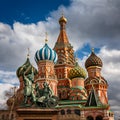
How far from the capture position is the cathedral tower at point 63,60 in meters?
53.7

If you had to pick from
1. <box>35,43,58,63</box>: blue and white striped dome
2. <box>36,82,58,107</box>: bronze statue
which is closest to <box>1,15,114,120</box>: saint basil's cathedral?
<box>35,43,58,63</box>: blue and white striped dome

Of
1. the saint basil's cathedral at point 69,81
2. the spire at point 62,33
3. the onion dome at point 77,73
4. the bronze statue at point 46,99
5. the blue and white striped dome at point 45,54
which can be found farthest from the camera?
the spire at point 62,33

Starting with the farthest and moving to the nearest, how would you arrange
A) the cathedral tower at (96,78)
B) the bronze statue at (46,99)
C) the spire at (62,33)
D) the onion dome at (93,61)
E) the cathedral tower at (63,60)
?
the spire at (62,33), the onion dome at (93,61), the cathedral tower at (63,60), the cathedral tower at (96,78), the bronze statue at (46,99)

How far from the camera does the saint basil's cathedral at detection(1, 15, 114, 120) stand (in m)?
41.0

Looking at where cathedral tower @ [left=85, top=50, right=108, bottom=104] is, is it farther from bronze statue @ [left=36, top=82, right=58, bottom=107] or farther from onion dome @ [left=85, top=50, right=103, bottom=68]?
bronze statue @ [left=36, top=82, right=58, bottom=107]

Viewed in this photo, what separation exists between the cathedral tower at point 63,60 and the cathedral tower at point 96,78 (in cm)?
415

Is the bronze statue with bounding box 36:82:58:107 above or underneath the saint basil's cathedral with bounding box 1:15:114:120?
underneath

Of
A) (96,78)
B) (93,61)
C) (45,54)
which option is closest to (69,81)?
(96,78)

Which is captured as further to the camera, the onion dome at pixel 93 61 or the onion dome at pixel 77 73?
the onion dome at pixel 93 61

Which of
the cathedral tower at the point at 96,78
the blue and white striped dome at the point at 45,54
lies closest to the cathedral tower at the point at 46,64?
the blue and white striped dome at the point at 45,54

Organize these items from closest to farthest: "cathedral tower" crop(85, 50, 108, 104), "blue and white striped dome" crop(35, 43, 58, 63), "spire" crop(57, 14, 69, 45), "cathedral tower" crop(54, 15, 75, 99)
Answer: "blue and white striped dome" crop(35, 43, 58, 63), "cathedral tower" crop(85, 50, 108, 104), "cathedral tower" crop(54, 15, 75, 99), "spire" crop(57, 14, 69, 45)

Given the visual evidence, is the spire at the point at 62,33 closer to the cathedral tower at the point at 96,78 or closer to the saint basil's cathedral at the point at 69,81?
the saint basil's cathedral at the point at 69,81

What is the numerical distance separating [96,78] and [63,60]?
882 cm

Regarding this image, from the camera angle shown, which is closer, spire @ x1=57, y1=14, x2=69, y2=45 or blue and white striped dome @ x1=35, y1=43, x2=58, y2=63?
blue and white striped dome @ x1=35, y1=43, x2=58, y2=63
